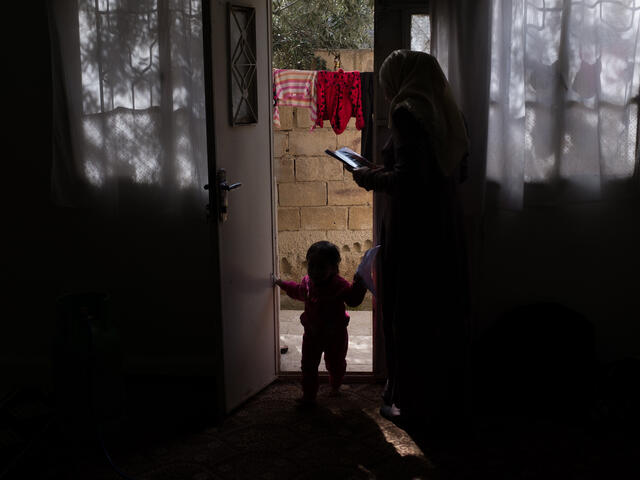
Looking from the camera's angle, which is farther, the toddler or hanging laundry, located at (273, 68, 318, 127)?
hanging laundry, located at (273, 68, 318, 127)

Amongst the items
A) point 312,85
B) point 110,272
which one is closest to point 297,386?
point 110,272

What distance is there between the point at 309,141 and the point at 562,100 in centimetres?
278

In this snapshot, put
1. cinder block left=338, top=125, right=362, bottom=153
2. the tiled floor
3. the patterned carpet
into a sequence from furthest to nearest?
cinder block left=338, top=125, right=362, bottom=153 → the tiled floor → the patterned carpet

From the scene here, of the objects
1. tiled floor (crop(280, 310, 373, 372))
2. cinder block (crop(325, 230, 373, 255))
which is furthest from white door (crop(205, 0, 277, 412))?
cinder block (crop(325, 230, 373, 255))

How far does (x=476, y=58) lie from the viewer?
3.08 meters

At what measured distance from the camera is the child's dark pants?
323 cm

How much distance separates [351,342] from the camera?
13.8 feet

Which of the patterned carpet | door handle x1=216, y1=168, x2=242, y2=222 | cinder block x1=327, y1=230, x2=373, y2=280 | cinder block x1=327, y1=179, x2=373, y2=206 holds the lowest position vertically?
the patterned carpet

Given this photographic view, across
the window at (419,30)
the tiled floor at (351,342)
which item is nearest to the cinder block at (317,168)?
the tiled floor at (351,342)

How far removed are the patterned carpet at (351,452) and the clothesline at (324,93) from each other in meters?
2.12

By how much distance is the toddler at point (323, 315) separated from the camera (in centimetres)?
317

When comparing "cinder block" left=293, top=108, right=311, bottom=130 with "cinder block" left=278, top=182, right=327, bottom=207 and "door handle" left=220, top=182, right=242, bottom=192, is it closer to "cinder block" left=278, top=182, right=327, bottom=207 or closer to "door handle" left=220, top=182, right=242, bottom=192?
"cinder block" left=278, top=182, right=327, bottom=207

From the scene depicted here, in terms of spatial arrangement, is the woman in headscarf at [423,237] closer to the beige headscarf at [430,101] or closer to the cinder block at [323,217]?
the beige headscarf at [430,101]

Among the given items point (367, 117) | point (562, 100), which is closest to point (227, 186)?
point (367, 117)
